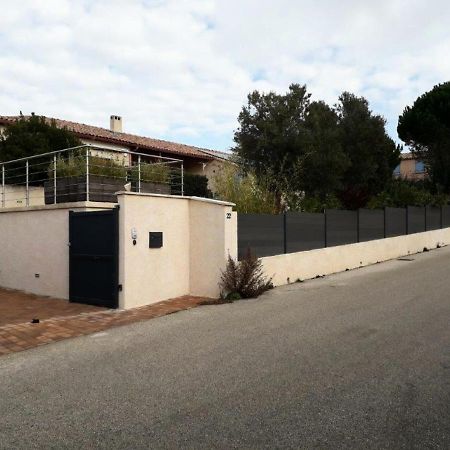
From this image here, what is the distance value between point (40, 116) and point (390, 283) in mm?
14678

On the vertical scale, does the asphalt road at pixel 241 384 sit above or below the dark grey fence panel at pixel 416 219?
below

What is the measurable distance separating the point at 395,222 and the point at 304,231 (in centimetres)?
745

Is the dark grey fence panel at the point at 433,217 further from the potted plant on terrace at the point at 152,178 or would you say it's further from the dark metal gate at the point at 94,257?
the dark metal gate at the point at 94,257

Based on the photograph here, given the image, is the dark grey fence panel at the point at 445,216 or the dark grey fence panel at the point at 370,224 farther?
the dark grey fence panel at the point at 445,216

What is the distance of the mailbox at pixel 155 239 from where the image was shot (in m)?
8.72

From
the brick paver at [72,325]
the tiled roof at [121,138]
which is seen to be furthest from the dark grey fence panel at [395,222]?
the tiled roof at [121,138]

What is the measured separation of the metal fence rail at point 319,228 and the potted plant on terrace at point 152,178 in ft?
7.12

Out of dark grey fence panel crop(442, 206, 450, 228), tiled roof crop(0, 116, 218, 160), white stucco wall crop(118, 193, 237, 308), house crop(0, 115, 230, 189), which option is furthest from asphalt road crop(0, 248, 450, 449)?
dark grey fence panel crop(442, 206, 450, 228)

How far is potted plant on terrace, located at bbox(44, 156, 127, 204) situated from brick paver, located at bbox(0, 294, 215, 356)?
8.84ft

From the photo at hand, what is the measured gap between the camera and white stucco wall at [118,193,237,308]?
8281mm

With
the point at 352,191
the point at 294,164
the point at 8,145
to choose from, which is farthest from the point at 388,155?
the point at 8,145

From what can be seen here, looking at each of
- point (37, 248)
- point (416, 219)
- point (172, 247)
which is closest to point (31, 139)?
point (37, 248)

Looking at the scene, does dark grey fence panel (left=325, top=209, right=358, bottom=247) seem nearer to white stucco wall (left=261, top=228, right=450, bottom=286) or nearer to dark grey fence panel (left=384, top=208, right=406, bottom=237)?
white stucco wall (left=261, top=228, right=450, bottom=286)

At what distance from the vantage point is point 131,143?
926 inches
